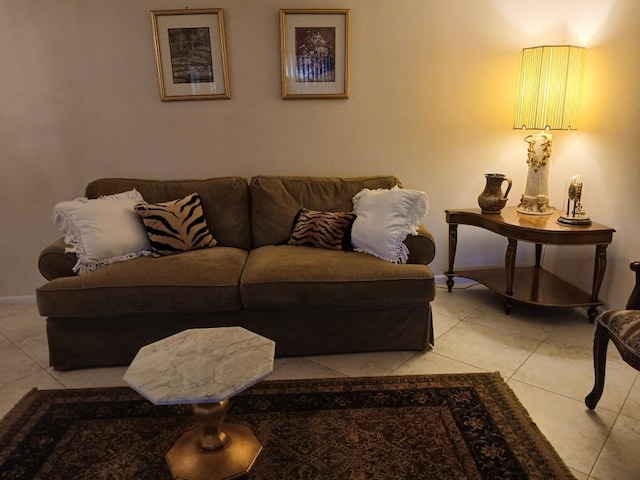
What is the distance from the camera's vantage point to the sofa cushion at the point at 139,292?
2145 mm

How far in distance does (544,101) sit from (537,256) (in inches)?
47.7

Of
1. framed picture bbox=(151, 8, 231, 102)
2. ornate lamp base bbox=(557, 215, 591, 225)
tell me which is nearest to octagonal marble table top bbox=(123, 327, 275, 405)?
framed picture bbox=(151, 8, 231, 102)

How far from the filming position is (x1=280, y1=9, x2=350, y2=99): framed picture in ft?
9.36

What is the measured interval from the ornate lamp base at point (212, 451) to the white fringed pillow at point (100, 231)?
1173 millimetres

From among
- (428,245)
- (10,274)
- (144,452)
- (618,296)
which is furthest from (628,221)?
(10,274)

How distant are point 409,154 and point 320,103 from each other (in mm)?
750

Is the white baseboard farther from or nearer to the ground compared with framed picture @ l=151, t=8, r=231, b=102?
nearer to the ground

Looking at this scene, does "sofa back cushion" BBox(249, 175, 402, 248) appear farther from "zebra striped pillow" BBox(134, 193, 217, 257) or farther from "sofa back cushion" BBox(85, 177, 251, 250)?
"zebra striped pillow" BBox(134, 193, 217, 257)

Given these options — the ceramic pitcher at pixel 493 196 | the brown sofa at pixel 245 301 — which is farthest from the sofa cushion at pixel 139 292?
the ceramic pitcher at pixel 493 196

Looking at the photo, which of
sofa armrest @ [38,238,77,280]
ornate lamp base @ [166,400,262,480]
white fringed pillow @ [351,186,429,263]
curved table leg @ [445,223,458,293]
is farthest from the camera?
curved table leg @ [445,223,458,293]

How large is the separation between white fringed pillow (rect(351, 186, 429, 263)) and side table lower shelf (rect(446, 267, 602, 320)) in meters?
0.88

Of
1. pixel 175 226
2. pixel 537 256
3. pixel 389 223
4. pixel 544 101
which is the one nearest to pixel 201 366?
pixel 175 226

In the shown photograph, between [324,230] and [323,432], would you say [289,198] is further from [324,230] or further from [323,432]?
[323,432]

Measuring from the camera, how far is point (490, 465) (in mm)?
1594
